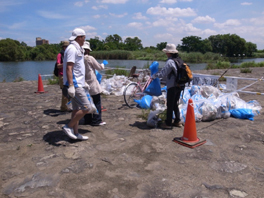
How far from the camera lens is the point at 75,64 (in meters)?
3.99

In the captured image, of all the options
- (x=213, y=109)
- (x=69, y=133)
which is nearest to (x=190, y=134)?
(x=213, y=109)

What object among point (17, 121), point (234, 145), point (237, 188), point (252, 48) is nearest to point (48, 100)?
point (17, 121)

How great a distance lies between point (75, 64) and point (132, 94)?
3337 millimetres

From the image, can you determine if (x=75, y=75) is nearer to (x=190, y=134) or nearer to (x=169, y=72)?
(x=169, y=72)

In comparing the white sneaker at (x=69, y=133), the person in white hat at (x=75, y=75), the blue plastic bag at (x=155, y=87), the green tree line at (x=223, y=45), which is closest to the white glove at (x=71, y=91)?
the person in white hat at (x=75, y=75)

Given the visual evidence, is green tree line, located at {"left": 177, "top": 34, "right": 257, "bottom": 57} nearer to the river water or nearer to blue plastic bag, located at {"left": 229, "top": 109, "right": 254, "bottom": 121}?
the river water

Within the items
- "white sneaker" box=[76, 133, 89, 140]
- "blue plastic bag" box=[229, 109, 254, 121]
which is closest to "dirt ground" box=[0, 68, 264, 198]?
"white sneaker" box=[76, 133, 89, 140]

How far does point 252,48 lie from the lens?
8325cm

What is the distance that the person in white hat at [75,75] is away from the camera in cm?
381

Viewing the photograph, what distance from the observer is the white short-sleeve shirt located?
3828mm

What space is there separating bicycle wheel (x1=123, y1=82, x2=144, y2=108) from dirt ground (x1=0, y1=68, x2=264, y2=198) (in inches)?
58.8

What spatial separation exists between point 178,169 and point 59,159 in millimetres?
1842

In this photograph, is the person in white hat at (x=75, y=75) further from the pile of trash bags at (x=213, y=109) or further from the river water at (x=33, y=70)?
the river water at (x=33, y=70)

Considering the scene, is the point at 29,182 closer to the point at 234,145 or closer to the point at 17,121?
the point at 17,121
